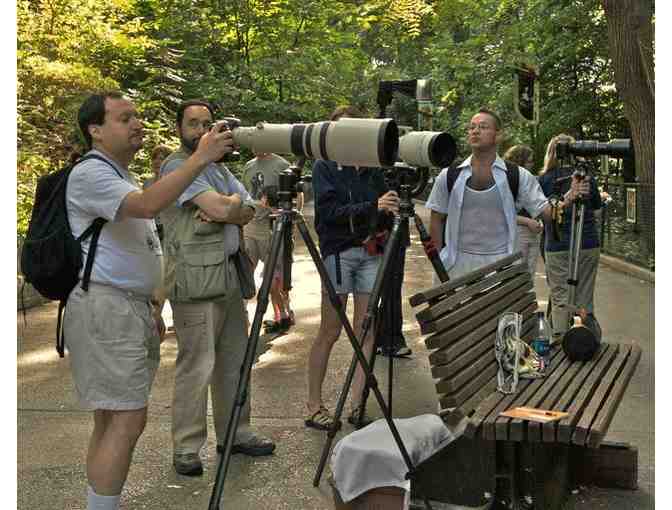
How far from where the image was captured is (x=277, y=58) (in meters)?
19.1

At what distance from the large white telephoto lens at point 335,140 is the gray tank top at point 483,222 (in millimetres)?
1933

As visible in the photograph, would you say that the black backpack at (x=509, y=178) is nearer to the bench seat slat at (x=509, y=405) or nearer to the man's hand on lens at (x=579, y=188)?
the man's hand on lens at (x=579, y=188)

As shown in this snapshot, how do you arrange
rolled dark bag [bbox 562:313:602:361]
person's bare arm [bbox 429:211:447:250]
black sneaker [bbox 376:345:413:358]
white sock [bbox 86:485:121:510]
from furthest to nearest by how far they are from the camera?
black sneaker [bbox 376:345:413:358]
person's bare arm [bbox 429:211:447:250]
rolled dark bag [bbox 562:313:602:361]
white sock [bbox 86:485:121:510]

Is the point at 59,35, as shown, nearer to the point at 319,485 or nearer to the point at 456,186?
the point at 456,186

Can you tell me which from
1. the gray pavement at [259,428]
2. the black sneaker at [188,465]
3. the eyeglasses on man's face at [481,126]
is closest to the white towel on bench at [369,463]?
the gray pavement at [259,428]

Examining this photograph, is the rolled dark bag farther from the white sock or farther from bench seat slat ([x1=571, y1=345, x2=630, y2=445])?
the white sock

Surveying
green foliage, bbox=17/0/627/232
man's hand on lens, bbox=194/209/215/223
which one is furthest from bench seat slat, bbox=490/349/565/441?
green foliage, bbox=17/0/627/232

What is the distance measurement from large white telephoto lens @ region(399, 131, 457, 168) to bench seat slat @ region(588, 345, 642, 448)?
4.38ft

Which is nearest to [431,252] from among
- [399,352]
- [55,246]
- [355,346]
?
[355,346]

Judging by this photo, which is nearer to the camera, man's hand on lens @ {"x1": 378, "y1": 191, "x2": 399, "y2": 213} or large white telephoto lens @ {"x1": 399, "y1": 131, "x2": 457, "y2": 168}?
large white telephoto lens @ {"x1": 399, "y1": 131, "x2": 457, "y2": 168}

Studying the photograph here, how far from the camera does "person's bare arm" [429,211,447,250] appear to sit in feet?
20.6

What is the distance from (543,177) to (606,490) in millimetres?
4206

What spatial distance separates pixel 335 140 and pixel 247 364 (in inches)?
37.8
